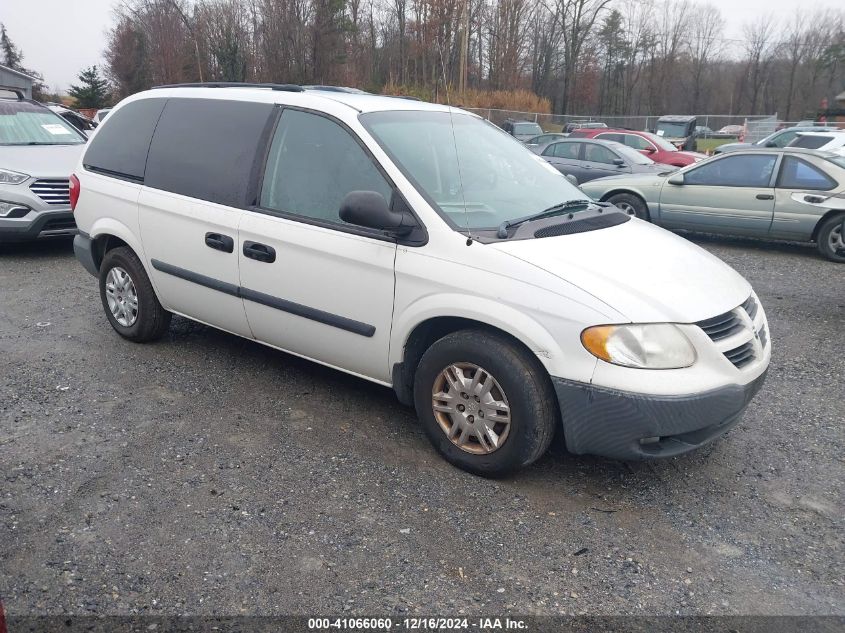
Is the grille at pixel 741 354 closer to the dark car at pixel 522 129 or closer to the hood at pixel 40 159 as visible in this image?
the hood at pixel 40 159

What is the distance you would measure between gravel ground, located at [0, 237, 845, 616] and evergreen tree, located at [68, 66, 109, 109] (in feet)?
172

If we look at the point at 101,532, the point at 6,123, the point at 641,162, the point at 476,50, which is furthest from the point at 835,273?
the point at 476,50

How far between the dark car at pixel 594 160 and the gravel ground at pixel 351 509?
8838 millimetres

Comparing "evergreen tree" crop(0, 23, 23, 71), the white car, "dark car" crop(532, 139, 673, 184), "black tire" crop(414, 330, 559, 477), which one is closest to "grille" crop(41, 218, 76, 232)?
"black tire" crop(414, 330, 559, 477)

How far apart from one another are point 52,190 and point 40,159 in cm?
64

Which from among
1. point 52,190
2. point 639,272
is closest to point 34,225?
point 52,190

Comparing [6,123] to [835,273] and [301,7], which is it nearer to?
[835,273]

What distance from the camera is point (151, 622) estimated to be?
256cm

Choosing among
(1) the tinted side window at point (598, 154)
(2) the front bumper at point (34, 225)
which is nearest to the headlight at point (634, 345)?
(2) the front bumper at point (34, 225)

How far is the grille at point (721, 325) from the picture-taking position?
10.7 feet

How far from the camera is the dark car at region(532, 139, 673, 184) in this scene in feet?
43.3

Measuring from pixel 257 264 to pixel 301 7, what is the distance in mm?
35937

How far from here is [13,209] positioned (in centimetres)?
799

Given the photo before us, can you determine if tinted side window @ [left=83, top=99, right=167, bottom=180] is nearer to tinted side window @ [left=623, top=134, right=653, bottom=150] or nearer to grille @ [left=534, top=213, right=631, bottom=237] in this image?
grille @ [left=534, top=213, right=631, bottom=237]
